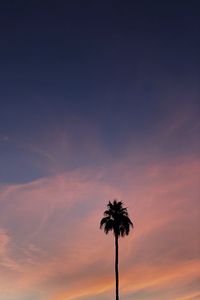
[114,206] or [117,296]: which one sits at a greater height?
[114,206]

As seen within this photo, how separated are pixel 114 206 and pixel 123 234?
4.00m

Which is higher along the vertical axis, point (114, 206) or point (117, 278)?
point (114, 206)

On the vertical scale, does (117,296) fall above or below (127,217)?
below

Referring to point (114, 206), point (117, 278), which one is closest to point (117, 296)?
point (117, 278)

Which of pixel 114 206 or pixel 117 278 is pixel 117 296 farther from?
A: pixel 114 206

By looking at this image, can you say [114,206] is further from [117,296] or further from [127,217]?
[117,296]

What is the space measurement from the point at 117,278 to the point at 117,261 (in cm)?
248

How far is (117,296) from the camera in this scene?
143 m

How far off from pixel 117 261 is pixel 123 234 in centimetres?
376

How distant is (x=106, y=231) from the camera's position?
147m

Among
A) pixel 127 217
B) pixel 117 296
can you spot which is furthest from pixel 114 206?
pixel 117 296

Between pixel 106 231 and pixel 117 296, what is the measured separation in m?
9.17

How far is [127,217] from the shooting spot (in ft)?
484
